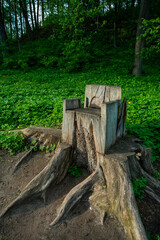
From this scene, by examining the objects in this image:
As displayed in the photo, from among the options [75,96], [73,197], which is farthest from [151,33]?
[73,197]

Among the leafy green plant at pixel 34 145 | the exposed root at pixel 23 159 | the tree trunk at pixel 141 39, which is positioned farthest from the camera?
the tree trunk at pixel 141 39

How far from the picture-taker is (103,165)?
8.12ft

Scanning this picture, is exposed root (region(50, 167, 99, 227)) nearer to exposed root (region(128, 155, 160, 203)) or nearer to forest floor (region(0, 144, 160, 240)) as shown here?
forest floor (region(0, 144, 160, 240))

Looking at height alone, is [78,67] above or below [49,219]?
above

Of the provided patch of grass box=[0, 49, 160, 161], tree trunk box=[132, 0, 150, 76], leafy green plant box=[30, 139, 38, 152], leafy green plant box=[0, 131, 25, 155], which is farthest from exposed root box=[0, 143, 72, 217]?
tree trunk box=[132, 0, 150, 76]

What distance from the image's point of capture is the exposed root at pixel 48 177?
99.3 inches

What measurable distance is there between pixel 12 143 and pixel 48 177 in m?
1.21

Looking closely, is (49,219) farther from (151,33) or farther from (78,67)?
(78,67)

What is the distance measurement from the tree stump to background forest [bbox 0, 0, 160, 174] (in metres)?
1.10

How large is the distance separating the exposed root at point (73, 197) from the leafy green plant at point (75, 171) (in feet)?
1.01

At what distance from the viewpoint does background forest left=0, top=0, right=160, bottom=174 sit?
4.91 meters

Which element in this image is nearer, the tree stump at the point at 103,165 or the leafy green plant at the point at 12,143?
the tree stump at the point at 103,165

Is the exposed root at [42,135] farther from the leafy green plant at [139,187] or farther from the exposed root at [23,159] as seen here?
the leafy green plant at [139,187]

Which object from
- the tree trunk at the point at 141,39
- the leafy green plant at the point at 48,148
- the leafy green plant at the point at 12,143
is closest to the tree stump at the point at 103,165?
the leafy green plant at the point at 48,148
